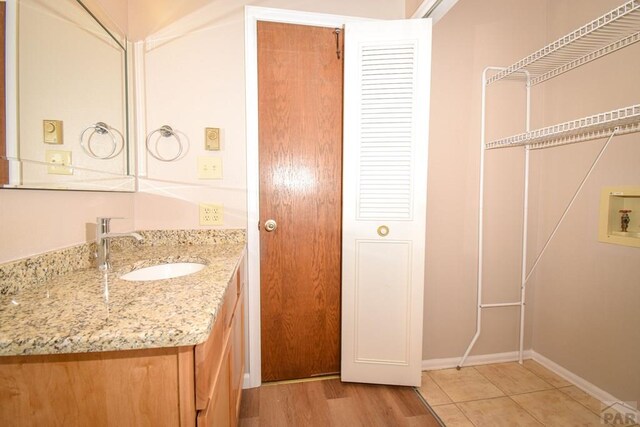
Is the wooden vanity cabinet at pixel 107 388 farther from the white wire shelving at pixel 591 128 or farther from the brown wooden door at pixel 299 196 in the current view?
the white wire shelving at pixel 591 128

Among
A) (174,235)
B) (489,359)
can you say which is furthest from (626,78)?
(174,235)

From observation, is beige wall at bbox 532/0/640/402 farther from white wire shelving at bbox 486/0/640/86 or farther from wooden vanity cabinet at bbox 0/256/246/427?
wooden vanity cabinet at bbox 0/256/246/427

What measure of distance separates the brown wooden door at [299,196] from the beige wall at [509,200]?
667 mm

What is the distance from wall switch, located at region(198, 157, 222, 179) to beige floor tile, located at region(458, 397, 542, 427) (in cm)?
194

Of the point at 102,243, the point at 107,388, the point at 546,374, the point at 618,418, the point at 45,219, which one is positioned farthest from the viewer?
the point at 546,374

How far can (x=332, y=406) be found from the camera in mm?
1489

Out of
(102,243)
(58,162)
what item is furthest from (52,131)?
(102,243)

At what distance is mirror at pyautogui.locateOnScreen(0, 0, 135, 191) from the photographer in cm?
81

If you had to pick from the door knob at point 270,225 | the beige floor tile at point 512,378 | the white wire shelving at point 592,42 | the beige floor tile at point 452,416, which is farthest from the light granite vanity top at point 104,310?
the beige floor tile at point 512,378

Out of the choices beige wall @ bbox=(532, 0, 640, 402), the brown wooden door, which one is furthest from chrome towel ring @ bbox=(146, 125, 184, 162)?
beige wall @ bbox=(532, 0, 640, 402)

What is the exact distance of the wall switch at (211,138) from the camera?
1539 millimetres

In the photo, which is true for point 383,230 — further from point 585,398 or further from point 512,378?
point 585,398

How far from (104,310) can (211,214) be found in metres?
0.95

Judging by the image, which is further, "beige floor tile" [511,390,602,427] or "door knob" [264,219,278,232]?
"door knob" [264,219,278,232]
